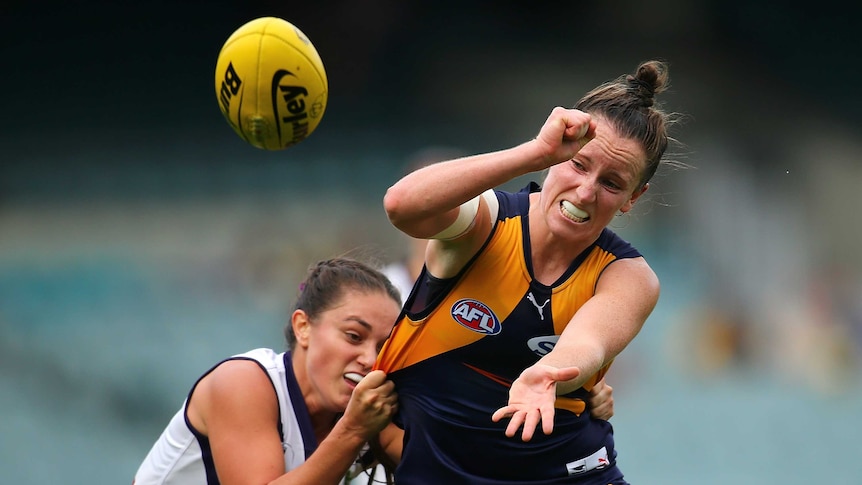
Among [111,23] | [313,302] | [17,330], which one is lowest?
[17,330]

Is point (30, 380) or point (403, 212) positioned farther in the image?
point (30, 380)

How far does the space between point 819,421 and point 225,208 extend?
15.8 ft

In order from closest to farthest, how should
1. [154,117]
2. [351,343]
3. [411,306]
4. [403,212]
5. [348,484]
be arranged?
1. [403,212]
2. [411,306]
3. [351,343]
4. [348,484]
5. [154,117]

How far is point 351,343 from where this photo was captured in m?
3.75

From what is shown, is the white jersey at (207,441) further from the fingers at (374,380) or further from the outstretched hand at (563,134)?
the outstretched hand at (563,134)

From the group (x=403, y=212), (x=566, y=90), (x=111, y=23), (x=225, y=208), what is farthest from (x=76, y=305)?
(x=403, y=212)

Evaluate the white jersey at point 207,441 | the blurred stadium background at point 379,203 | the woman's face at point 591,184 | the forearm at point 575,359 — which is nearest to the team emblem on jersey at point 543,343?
the forearm at point 575,359

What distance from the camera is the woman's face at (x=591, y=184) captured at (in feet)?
10.1

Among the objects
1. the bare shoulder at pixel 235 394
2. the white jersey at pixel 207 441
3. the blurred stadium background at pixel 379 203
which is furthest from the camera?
the blurred stadium background at pixel 379 203

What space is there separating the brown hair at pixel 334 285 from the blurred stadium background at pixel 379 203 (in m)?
3.64

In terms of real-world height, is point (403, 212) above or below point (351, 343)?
above

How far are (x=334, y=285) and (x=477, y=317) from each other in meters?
0.95

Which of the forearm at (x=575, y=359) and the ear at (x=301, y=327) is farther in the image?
the ear at (x=301, y=327)

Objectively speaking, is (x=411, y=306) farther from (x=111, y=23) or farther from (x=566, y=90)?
(x=111, y=23)
